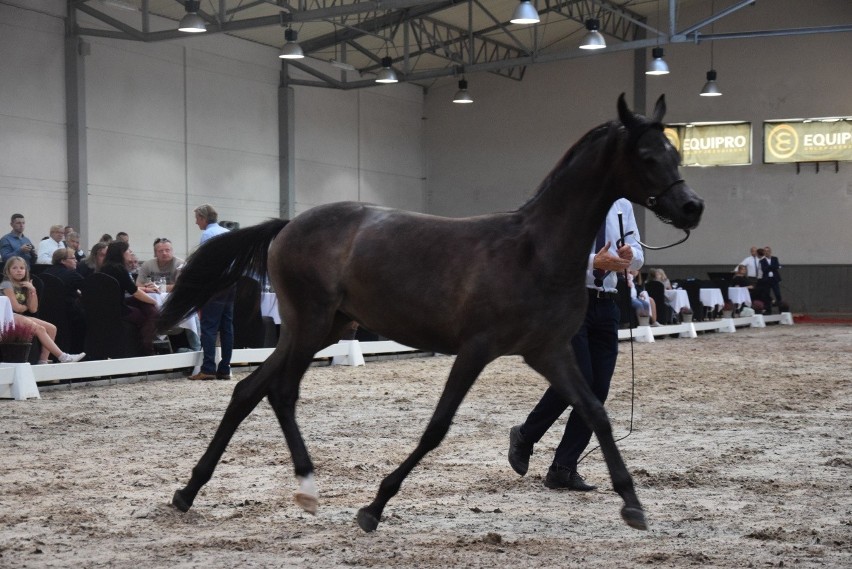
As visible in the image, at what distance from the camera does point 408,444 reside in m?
6.79

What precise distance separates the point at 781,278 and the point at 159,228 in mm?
17578

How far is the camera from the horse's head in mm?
4195

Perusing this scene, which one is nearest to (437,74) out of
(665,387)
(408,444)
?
(665,387)

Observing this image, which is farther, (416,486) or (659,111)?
(416,486)

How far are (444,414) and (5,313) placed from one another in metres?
6.68

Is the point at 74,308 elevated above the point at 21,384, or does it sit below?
above

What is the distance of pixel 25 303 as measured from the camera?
10.1 m

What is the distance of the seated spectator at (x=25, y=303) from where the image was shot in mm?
9898

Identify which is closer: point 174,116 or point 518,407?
point 518,407

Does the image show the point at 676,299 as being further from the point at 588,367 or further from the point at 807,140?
the point at 588,367

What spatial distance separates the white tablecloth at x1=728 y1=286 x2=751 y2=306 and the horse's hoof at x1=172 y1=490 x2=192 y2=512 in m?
21.8

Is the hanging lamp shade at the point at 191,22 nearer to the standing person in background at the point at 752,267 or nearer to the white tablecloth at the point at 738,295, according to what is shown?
the white tablecloth at the point at 738,295

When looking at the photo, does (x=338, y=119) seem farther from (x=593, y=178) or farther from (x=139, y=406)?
(x=593, y=178)

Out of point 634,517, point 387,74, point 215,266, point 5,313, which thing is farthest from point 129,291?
point 387,74
